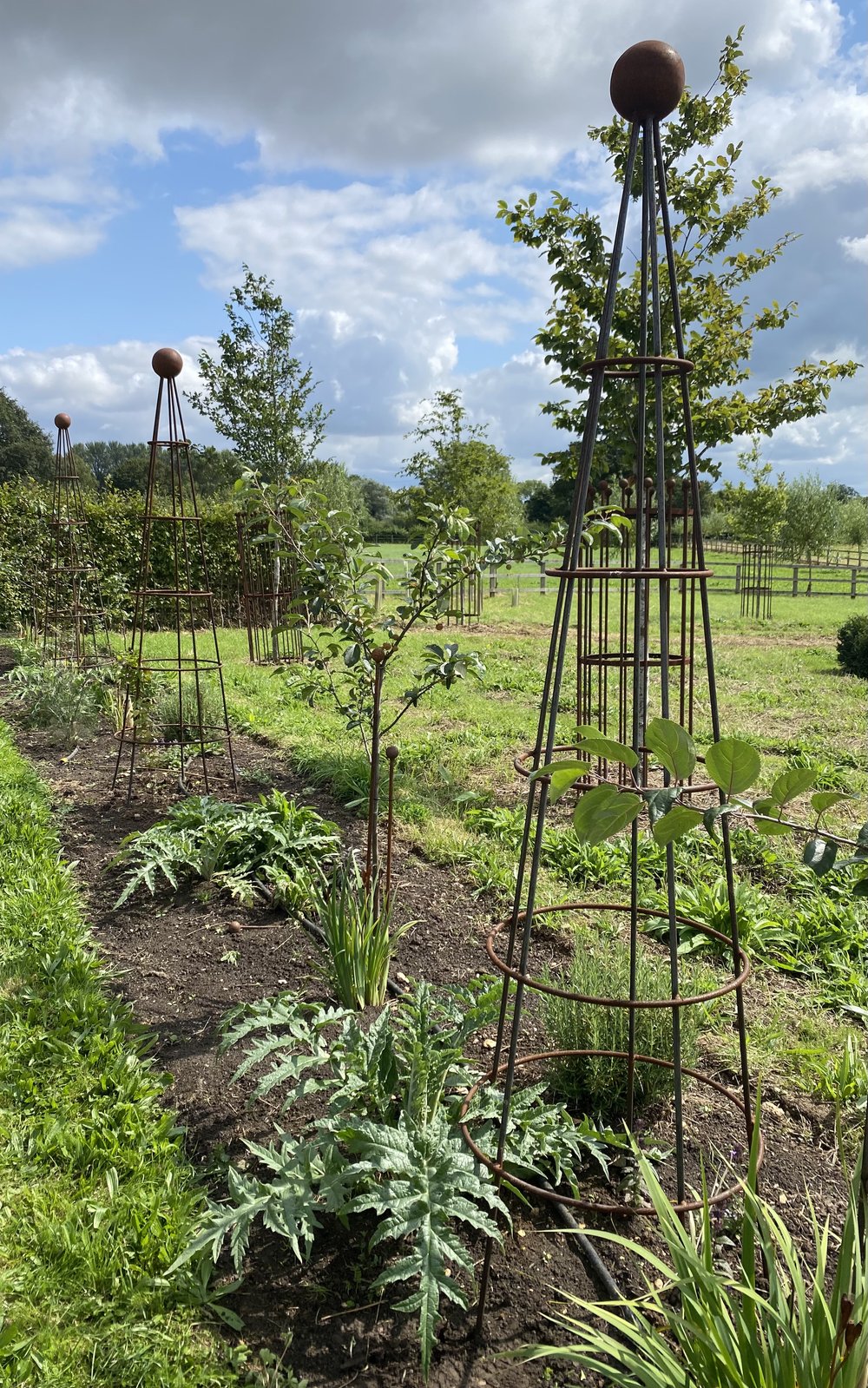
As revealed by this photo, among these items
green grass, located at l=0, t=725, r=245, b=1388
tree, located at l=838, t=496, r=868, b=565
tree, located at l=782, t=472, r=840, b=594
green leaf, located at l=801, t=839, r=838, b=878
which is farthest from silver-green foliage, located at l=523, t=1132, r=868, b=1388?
tree, located at l=838, t=496, r=868, b=565

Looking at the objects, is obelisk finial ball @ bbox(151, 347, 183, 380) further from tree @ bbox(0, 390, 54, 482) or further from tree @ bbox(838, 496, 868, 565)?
tree @ bbox(0, 390, 54, 482)

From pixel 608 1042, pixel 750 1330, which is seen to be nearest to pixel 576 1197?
pixel 608 1042

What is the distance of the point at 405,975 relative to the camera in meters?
3.45

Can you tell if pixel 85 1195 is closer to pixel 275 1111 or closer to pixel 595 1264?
pixel 275 1111

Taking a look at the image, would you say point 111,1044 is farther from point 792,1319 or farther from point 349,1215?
point 792,1319

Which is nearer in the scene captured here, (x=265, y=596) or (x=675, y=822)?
(x=675, y=822)

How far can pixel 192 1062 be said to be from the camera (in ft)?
9.70

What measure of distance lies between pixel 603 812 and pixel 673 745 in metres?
0.15

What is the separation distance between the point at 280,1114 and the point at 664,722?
6.61ft

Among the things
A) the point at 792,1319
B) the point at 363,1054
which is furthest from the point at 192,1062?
the point at 792,1319

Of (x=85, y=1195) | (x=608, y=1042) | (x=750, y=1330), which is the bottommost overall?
(x=85, y=1195)

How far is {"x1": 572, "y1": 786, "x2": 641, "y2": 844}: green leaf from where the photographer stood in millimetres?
1236

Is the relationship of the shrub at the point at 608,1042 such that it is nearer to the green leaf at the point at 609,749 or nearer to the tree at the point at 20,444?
the green leaf at the point at 609,749

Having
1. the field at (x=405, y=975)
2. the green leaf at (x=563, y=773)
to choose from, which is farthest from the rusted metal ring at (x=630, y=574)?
the field at (x=405, y=975)
